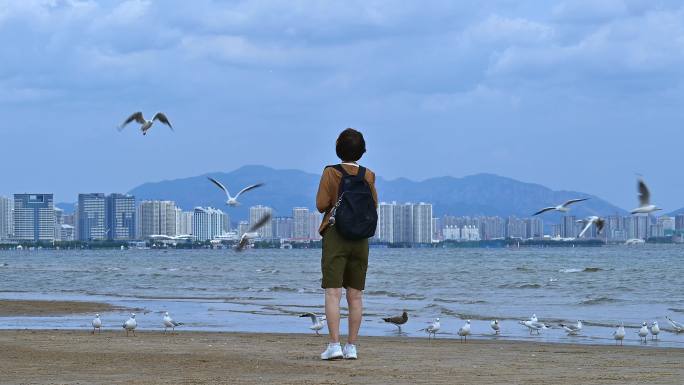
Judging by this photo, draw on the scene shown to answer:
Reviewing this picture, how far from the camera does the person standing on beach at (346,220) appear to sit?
969 centimetres

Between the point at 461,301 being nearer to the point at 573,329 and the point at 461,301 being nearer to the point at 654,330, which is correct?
the point at 573,329

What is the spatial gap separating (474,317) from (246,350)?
1195cm

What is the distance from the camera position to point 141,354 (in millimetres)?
11500

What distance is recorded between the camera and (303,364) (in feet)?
33.2

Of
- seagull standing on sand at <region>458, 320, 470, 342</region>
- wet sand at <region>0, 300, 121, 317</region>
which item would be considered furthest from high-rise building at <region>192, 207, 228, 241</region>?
seagull standing on sand at <region>458, 320, 470, 342</region>

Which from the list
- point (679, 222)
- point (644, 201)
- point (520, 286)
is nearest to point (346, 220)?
point (644, 201)

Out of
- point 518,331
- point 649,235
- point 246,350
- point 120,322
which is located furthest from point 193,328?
point 649,235

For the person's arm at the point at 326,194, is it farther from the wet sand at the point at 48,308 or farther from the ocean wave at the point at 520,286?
the ocean wave at the point at 520,286

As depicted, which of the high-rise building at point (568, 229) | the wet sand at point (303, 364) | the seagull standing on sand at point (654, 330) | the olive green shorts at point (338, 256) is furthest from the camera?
the high-rise building at point (568, 229)

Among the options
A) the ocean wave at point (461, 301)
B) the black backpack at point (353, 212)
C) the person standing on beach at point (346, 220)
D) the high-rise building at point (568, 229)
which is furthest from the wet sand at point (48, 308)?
the high-rise building at point (568, 229)

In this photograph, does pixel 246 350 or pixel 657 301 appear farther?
pixel 657 301

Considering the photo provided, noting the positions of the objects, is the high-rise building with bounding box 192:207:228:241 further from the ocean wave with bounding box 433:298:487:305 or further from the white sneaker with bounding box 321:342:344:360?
the white sneaker with bounding box 321:342:344:360

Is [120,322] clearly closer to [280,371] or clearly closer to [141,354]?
[141,354]

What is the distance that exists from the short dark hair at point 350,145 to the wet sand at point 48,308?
1443cm
